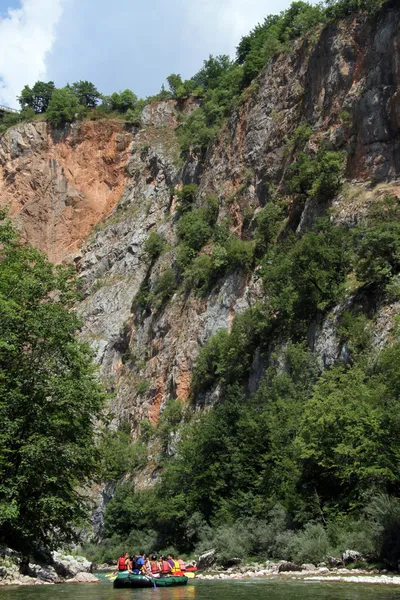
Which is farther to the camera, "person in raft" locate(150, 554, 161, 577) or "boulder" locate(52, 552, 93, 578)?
"boulder" locate(52, 552, 93, 578)

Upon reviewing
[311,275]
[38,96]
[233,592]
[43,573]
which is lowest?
[233,592]

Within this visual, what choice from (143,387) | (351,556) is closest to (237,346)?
(143,387)

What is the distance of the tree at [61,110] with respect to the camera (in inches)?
2894

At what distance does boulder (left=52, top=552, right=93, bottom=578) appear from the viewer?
2550cm

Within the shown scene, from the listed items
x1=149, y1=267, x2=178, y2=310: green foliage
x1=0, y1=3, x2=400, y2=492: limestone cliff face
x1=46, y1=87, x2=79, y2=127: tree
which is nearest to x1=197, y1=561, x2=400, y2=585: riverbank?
x1=0, y1=3, x2=400, y2=492: limestone cliff face

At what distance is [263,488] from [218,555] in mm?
4003

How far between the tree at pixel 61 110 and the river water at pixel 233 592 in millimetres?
60381

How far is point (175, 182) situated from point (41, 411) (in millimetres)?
45024

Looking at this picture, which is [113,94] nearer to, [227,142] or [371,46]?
[227,142]

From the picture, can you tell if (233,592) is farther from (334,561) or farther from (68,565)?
(68,565)

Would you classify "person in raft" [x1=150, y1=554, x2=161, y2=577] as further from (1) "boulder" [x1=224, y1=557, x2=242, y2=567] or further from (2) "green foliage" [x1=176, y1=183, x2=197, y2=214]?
(2) "green foliage" [x1=176, y1=183, x2=197, y2=214]

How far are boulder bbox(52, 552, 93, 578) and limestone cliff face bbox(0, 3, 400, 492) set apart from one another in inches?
272

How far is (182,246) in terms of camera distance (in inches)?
2034

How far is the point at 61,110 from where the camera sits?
242 ft
